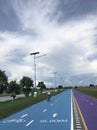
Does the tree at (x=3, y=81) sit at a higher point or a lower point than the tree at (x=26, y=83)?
lower

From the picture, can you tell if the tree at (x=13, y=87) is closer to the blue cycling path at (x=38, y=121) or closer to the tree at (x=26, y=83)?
the tree at (x=26, y=83)

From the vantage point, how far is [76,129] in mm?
15727

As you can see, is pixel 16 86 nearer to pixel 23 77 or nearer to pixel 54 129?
pixel 23 77

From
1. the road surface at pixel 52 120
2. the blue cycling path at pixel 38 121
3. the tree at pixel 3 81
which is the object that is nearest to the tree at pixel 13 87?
the tree at pixel 3 81

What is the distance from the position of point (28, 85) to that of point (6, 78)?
74.0ft

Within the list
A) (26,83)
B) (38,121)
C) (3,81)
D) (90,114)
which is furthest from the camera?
(26,83)

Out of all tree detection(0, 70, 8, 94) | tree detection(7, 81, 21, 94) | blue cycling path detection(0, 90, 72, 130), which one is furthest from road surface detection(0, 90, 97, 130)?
tree detection(7, 81, 21, 94)

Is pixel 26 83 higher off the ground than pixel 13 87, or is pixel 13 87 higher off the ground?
pixel 26 83

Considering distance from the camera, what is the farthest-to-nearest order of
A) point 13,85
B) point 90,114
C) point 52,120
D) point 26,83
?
point 26,83
point 13,85
point 90,114
point 52,120

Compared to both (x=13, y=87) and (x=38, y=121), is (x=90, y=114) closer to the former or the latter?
(x=38, y=121)

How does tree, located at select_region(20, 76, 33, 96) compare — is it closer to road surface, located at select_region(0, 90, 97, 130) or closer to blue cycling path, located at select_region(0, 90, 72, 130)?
road surface, located at select_region(0, 90, 97, 130)

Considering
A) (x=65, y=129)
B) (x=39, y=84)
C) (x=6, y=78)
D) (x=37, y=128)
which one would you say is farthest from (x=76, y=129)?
(x=39, y=84)

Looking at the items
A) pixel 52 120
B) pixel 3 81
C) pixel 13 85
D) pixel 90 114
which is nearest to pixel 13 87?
pixel 13 85

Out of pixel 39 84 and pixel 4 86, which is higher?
pixel 39 84
